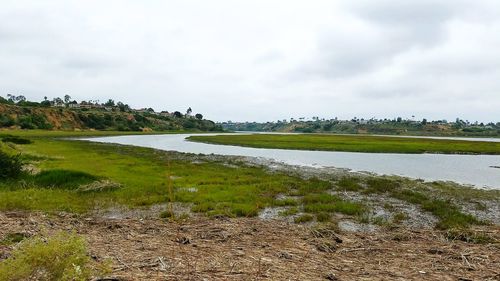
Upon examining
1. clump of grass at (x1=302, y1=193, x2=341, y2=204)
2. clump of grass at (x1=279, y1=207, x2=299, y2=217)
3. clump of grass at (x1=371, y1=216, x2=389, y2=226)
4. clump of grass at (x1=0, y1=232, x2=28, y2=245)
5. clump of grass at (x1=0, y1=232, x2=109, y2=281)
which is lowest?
clump of grass at (x1=302, y1=193, x2=341, y2=204)

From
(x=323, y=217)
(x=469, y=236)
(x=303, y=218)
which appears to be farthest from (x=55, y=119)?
(x=469, y=236)

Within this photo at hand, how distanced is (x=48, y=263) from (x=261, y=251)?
20.1 feet

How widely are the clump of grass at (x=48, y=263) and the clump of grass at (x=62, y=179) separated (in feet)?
63.2

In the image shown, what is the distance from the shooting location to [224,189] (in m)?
26.8

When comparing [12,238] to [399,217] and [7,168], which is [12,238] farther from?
[7,168]

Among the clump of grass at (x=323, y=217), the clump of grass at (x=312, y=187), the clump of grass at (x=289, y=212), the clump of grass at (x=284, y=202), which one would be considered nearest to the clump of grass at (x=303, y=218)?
the clump of grass at (x=323, y=217)

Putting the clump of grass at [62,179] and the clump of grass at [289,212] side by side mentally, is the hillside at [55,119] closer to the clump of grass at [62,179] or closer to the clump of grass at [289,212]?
the clump of grass at [62,179]

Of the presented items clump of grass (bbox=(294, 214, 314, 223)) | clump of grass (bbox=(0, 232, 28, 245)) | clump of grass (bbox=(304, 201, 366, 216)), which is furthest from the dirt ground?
clump of grass (bbox=(304, 201, 366, 216))

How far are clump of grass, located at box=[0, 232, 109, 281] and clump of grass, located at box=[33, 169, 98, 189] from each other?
1926 cm

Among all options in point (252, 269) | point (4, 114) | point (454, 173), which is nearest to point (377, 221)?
point (252, 269)

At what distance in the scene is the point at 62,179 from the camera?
25.8 metres

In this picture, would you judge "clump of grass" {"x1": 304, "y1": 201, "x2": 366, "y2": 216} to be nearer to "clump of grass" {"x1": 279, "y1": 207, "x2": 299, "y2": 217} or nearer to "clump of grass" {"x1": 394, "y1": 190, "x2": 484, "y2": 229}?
"clump of grass" {"x1": 279, "y1": 207, "x2": 299, "y2": 217}

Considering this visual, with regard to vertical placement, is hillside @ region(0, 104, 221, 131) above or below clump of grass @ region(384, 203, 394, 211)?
above

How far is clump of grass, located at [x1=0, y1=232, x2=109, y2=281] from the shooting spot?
249 inches
